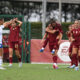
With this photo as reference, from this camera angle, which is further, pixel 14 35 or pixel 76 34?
pixel 14 35

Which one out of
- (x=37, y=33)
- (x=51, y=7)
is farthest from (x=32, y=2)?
(x=37, y=33)

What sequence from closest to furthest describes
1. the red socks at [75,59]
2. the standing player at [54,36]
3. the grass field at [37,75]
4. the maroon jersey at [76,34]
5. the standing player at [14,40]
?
the grass field at [37,75]
the maroon jersey at [76,34]
the standing player at [54,36]
the red socks at [75,59]
the standing player at [14,40]

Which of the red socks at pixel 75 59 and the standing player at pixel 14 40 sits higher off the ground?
A: the standing player at pixel 14 40

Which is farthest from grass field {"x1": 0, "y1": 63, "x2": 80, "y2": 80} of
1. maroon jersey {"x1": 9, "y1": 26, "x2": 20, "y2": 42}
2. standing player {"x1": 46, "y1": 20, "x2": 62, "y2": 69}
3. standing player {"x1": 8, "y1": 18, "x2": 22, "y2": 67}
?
maroon jersey {"x1": 9, "y1": 26, "x2": 20, "y2": 42}

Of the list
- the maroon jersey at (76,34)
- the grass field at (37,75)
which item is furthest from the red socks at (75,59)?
the grass field at (37,75)

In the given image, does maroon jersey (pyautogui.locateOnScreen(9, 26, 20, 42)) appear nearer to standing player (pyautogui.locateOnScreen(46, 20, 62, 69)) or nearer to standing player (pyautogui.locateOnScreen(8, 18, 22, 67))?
standing player (pyautogui.locateOnScreen(8, 18, 22, 67))

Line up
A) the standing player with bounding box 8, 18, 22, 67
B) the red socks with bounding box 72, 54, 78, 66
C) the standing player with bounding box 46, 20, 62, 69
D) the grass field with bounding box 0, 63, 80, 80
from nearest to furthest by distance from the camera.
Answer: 1. the grass field with bounding box 0, 63, 80, 80
2. the standing player with bounding box 46, 20, 62, 69
3. the red socks with bounding box 72, 54, 78, 66
4. the standing player with bounding box 8, 18, 22, 67

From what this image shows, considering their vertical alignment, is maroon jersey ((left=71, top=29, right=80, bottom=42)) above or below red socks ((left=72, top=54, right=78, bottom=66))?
above

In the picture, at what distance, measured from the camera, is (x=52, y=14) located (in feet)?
143

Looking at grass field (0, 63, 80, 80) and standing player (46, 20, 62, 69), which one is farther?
standing player (46, 20, 62, 69)

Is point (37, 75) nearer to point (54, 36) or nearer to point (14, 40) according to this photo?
point (54, 36)

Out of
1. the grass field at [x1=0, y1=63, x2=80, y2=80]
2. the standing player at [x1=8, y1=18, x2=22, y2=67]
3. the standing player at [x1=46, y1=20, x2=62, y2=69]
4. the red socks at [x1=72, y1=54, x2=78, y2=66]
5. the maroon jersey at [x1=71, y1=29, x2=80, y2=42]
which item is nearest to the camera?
the grass field at [x1=0, y1=63, x2=80, y2=80]

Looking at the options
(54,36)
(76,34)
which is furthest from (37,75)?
(54,36)

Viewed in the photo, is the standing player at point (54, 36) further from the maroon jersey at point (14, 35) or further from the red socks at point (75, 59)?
the maroon jersey at point (14, 35)
